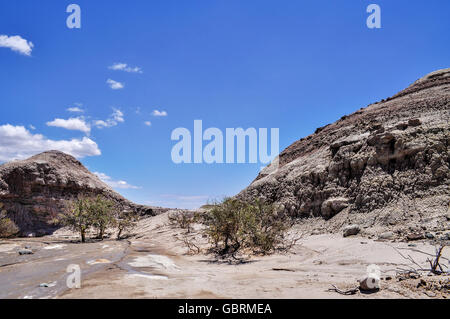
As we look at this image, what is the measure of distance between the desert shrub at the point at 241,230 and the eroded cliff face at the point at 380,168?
4.15 meters

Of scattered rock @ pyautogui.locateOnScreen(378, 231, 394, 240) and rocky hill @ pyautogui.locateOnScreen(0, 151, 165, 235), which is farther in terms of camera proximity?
rocky hill @ pyautogui.locateOnScreen(0, 151, 165, 235)

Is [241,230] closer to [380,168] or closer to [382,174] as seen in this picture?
[382,174]

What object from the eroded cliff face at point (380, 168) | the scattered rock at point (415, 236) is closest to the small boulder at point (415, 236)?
the scattered rock at point (415, 236)

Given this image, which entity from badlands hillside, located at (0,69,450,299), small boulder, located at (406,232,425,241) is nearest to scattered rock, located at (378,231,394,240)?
badlands hillside, located at (0,69,450,299)

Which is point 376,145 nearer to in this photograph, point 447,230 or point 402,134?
point 402,134

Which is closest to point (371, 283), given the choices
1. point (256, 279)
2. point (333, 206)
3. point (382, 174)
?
point (256, 279)

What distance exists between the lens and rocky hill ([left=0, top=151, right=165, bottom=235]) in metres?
32.1

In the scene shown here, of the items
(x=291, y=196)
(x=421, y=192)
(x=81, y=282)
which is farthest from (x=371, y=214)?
(x=81, y=282)

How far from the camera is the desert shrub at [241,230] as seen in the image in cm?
1174

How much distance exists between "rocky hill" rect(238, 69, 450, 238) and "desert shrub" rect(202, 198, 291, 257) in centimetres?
367

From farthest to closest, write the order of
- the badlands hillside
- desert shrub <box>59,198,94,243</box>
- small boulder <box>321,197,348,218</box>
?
1. desert shrub <box>59,198,94,243</box>
2. small boulder <box>321,197,348,218</box>
3. the badlands hillside

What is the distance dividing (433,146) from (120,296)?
45.7 feet

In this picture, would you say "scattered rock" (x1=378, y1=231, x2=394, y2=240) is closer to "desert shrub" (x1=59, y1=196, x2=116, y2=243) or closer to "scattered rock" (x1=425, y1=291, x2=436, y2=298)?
"scattered rock" (x1=425, y1=291, x2=436, y2=298)
